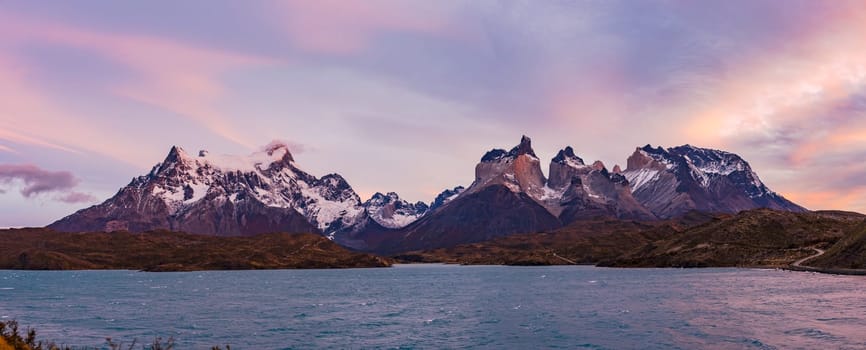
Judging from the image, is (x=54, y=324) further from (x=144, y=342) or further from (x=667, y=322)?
(x=667, y=322)

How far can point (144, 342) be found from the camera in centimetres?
9044

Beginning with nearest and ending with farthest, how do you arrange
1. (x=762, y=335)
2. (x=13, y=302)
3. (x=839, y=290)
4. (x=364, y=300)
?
(x=762, y=335)
(x=839, y=290)
(x=364, y=300)
(x=13, y=302)

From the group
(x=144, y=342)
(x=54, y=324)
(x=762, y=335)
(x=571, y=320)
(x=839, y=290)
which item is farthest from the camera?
(x=839, y=290)

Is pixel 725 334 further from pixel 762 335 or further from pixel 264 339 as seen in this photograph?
pixel 264 339

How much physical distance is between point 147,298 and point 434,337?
12065cm

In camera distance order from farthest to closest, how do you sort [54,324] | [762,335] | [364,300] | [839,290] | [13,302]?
[13,302]
[364,300]
[839,290]
[54,324]
[762,335]

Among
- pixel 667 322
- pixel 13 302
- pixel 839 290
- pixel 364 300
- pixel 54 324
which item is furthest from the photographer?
pixel 13 302

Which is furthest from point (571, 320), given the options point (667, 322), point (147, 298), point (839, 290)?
point (147, 298)

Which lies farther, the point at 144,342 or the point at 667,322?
the point at 667,322

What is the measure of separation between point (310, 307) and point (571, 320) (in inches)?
2358

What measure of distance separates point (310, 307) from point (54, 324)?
47.7 m

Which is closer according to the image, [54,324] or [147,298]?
[54,324]

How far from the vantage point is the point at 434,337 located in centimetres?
9119

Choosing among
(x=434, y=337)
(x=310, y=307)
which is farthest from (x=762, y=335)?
(x=310, y=307)
